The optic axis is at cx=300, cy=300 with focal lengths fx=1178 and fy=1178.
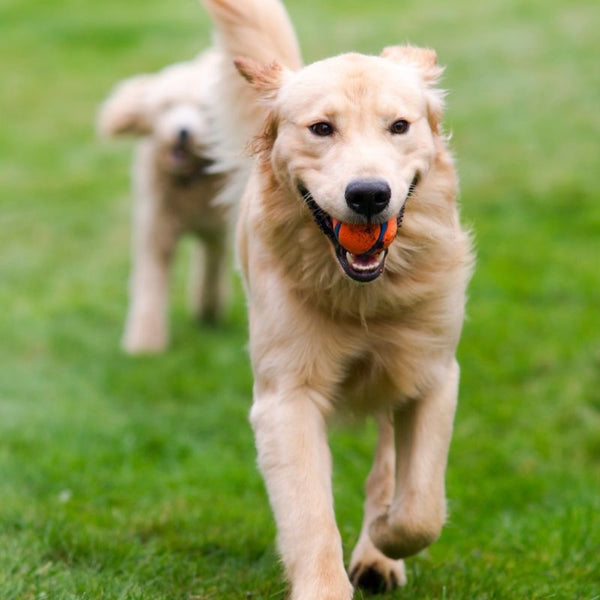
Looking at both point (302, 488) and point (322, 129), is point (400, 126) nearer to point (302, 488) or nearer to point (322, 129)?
point (322, 129)

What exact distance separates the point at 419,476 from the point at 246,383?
3.79 metres

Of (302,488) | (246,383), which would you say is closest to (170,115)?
(246,383)

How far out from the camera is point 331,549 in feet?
12.5

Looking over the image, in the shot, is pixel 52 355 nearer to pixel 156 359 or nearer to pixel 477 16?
pixel 156 359

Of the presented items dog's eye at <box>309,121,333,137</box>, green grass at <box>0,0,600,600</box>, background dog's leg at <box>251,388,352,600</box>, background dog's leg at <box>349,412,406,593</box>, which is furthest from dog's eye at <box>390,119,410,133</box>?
green grass at <box>0,0,600,600</box>

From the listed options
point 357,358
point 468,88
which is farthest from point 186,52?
point 357,358

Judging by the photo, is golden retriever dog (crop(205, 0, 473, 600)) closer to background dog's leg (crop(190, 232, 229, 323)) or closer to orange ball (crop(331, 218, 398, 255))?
orange ball (crop(331, 218, 398, 255))

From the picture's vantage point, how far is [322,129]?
3.92 meters

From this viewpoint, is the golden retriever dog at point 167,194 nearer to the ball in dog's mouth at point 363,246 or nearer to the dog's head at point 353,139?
the dog's head at point 353,139

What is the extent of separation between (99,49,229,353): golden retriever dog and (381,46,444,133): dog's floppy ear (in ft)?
14.0

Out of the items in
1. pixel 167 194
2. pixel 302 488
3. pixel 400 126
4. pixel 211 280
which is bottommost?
pixel 211 280

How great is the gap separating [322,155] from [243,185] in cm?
183

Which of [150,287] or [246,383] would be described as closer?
[246,383]

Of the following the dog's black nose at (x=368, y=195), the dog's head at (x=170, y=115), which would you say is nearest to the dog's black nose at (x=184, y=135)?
the dog's head at (x=170, y=115)
